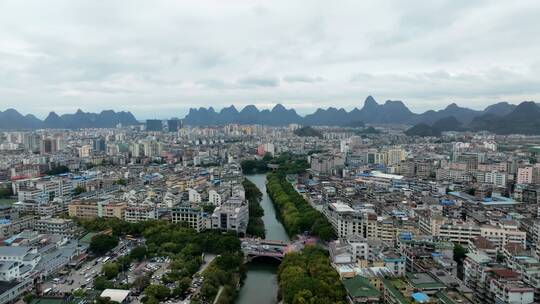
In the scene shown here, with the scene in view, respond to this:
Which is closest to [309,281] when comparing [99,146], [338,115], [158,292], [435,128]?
[158,292]

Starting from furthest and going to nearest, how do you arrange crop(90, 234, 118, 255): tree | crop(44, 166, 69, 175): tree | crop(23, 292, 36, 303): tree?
crop(44, 166, 69, 175): tree → crop(90, 234, 118, 255): tree → crop(23, 292, 36, 303): tree

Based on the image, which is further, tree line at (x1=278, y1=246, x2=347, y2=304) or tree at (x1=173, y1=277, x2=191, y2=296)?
tree at (x1=173, y1=277, x2=191, y2=296)

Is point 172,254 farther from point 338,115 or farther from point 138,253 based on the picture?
point 338,115

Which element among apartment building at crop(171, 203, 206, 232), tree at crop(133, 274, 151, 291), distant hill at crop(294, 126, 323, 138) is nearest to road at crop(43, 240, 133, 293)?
tree at crop(133, 274, 151, 291)

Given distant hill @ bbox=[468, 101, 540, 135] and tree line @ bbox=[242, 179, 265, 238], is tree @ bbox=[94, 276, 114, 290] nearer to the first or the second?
tree line @ bbox=[242, 179, 265, 238]

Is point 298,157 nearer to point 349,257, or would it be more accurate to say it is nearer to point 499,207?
point 499,207

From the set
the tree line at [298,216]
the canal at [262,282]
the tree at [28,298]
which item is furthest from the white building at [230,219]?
the tree at [28,298]

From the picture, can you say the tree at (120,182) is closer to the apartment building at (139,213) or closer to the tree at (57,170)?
the tree at (57,170)
